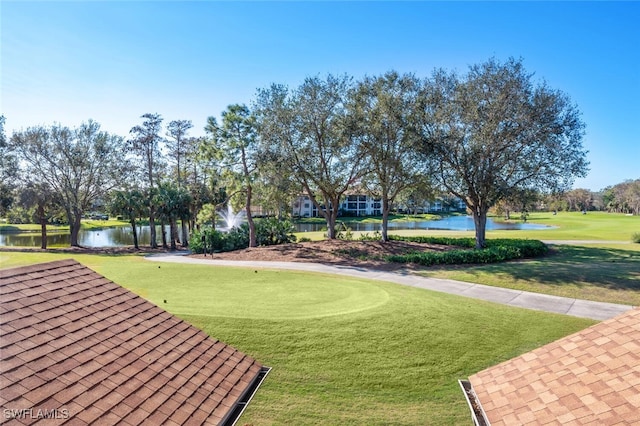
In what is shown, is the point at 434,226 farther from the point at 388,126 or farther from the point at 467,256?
the point at 467,256

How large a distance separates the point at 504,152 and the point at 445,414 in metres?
21.3

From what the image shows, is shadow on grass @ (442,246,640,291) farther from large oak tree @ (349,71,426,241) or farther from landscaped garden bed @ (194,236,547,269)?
large oak tree @ (349,71,426,241)

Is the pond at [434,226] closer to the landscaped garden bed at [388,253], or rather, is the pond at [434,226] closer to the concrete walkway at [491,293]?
the landscaped garden bed at [388,253]

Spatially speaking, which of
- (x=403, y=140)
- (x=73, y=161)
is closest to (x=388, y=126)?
(x=403, y=140)

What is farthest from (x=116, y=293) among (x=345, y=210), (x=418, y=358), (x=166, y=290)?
(x=345, y=210)

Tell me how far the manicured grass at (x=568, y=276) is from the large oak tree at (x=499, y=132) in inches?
226

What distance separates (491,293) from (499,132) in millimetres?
12579

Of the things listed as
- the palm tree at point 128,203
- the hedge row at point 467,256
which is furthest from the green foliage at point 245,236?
the hedge row at point 467,256

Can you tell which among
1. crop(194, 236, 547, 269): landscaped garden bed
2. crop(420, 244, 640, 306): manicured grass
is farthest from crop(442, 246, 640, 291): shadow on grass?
crop(194, 236, 547, 269): landscaped garden bed

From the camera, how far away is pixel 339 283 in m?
15.3

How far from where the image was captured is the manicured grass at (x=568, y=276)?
47.8 feet

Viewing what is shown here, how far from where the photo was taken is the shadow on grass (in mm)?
15938

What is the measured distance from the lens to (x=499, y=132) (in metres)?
23.4

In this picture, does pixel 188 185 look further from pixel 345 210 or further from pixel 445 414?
pixel 345 210
